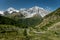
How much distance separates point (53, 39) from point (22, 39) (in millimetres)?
23826

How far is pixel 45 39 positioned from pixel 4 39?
105 feet

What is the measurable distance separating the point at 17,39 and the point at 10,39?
18.5 ft

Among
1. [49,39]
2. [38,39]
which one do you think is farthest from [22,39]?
[49,39]

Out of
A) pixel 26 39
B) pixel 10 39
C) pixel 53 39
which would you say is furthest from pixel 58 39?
pixel 10 39

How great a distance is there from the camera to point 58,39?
124m

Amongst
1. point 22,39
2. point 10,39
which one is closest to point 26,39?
point 22,39

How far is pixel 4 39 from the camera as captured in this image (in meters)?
127

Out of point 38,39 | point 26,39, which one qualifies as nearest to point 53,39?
point 38,39

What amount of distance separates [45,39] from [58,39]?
1011 centimetres

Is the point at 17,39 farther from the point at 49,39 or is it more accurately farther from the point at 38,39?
the point at 49,39

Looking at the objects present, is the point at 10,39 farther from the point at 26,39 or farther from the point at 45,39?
the point at 45,39

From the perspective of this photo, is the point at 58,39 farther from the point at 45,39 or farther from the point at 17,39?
the point at 17,39

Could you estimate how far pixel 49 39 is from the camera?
121 meters

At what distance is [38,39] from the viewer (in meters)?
126
